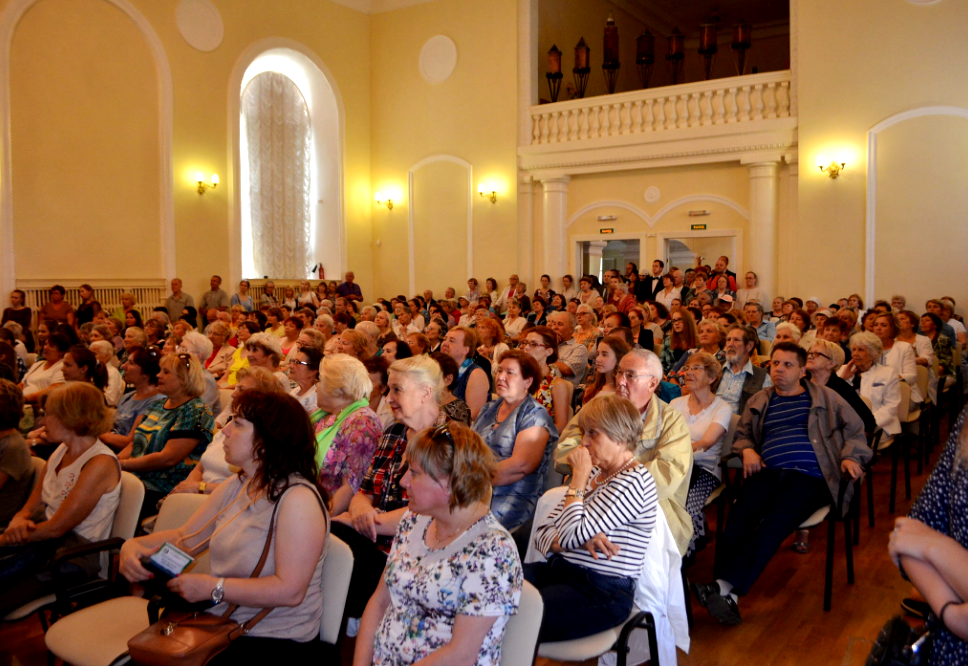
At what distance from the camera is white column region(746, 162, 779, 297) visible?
10633 millimetres

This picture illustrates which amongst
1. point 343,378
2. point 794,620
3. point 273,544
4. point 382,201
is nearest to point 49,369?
point 343,378

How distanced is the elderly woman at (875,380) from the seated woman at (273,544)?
12.3 ft

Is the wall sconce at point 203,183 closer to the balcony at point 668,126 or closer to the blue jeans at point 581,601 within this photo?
the balcony at point 668,126

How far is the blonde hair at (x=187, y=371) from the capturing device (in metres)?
3.40

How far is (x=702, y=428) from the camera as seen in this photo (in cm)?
366

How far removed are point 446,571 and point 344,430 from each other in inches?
52.1

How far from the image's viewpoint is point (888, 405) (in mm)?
4629

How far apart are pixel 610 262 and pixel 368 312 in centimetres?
501

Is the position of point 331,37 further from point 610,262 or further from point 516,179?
point 610,262

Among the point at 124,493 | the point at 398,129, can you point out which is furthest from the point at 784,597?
the point at 398,129

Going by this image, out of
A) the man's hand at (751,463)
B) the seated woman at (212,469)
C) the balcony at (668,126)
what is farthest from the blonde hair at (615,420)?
the balcony at (668,126)

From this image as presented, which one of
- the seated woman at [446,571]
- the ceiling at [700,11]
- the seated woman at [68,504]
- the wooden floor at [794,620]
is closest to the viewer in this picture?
the seated woman at [446,571]

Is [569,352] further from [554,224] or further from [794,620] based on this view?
[554,224]

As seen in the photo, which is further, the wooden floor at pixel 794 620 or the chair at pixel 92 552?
the wooden floor at pixel 794 620
